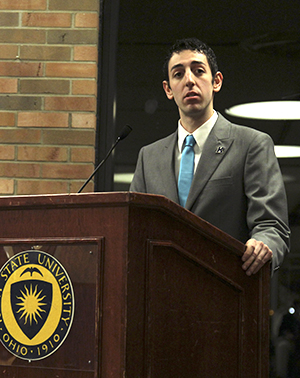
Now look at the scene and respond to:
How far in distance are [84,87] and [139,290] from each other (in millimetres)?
1822

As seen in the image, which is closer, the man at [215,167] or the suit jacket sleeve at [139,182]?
the man at [215,167]

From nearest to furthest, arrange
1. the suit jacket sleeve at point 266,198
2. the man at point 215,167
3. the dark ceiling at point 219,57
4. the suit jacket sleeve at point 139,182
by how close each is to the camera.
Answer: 1. the suit jacket sleeve at point 266,198
2. the man at point 215,167
3. the suit jacket sleeve at point 139,182
4. the dark ceiling at point 219,57

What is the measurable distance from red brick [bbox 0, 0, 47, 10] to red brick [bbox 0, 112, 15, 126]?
1.88 ft

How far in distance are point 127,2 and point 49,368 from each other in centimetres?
233

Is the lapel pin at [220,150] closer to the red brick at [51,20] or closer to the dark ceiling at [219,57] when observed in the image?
the dark ceiling at [219,57]

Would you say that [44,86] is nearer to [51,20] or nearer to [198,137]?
[51,20]

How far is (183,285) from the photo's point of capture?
141 cm

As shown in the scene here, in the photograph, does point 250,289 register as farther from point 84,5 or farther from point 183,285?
point 84,5

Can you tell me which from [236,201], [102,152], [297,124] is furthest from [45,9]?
[236,201]

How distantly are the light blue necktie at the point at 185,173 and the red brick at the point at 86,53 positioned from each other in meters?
1.13

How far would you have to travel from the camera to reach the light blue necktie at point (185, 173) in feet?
6.44

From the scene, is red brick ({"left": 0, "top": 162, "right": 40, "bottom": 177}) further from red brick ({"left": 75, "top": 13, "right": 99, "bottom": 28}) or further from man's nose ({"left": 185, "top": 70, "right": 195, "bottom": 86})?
man's nose ({"left": 185, "top": 70, "right": 195, "bottom": 86})

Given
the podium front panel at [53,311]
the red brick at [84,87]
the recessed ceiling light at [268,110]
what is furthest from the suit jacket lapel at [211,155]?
the red brick at [84,87]

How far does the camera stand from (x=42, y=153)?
2918mm
